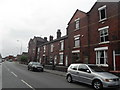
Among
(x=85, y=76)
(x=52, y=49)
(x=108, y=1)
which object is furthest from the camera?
(x=52, y=49)

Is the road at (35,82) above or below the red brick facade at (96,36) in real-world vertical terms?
below

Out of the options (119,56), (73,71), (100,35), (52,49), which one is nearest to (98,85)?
(73,71)

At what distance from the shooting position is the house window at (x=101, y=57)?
19328mm

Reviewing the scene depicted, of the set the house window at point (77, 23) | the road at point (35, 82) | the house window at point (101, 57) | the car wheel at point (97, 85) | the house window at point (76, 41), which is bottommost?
the road at point (35, 82)

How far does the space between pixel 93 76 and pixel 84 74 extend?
991mm

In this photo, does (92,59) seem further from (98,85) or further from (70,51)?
(98,85)

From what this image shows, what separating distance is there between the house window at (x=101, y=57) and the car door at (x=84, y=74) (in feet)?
25.1

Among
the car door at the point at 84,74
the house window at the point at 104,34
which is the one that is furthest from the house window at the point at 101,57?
the car door at the point at 84,74

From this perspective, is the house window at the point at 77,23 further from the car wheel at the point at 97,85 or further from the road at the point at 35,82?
the car wheel at the point at 97,85

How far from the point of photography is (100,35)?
67.1ft

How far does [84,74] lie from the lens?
460 inches

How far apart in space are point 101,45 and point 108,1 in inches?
224

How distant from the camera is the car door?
1114 centimetres

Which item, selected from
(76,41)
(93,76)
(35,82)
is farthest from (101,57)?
(35,82)
